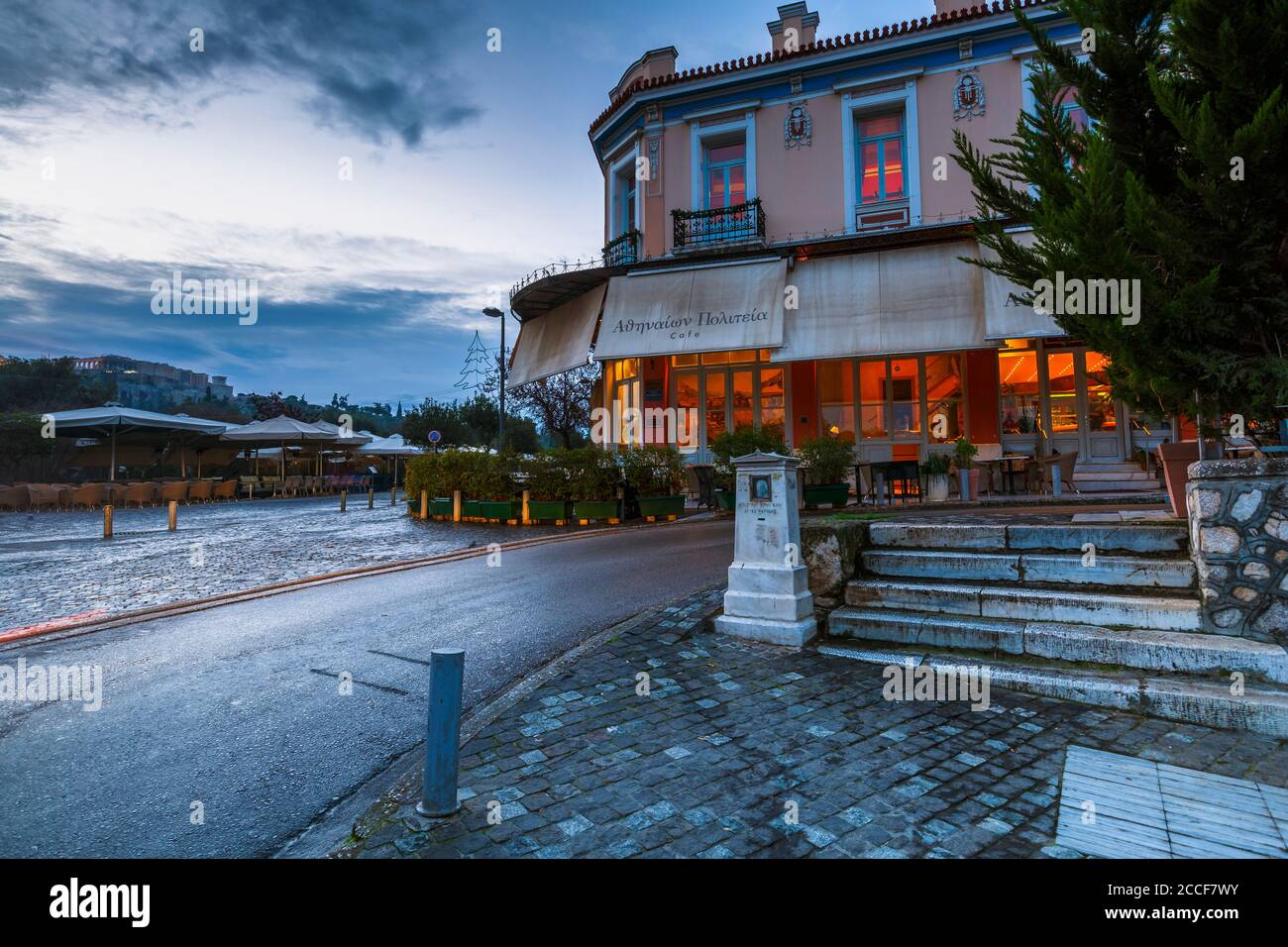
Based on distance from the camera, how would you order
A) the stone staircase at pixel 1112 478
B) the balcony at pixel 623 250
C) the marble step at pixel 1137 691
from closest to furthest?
1. the marble step at pixel 1137 691
2. the stone staircase at pixel 1112 478
3. the balcony at pixel 623 250

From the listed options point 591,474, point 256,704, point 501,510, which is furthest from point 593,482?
point 256,704

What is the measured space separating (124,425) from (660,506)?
1850 centimetres

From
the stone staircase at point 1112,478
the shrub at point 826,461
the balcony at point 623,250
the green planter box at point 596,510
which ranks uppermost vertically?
the balcony at point 623,250

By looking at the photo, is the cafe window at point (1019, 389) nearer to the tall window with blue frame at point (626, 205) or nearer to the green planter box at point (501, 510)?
the tall window with blue frame at point (626, 205)

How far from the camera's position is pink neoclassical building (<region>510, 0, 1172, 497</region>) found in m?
14.4

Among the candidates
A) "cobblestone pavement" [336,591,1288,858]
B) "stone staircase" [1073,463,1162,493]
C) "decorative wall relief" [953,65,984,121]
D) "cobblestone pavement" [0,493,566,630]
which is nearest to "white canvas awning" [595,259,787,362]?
"cobblestone pavement" [0,493,566,630]

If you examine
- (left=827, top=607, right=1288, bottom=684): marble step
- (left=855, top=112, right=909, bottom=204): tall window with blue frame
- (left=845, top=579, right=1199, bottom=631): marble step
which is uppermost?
(left=855, top=112, right=909, bottom=204): tall window with blue frame

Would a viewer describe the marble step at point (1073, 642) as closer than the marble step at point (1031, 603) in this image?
Yes

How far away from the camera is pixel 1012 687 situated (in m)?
4.00

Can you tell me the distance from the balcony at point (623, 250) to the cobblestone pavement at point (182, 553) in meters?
8.47

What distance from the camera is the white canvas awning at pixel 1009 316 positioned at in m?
12.8

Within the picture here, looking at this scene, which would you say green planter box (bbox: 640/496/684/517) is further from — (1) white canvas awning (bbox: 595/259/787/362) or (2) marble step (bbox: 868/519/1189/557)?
(2) marble step (bbox: 868/519/1189/557)

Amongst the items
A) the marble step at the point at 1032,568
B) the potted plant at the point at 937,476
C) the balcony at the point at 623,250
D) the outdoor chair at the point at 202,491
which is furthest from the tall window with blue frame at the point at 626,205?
the outdoor chair at the point at 202,491

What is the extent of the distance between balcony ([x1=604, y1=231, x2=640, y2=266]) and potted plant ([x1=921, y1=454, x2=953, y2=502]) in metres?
8.98
